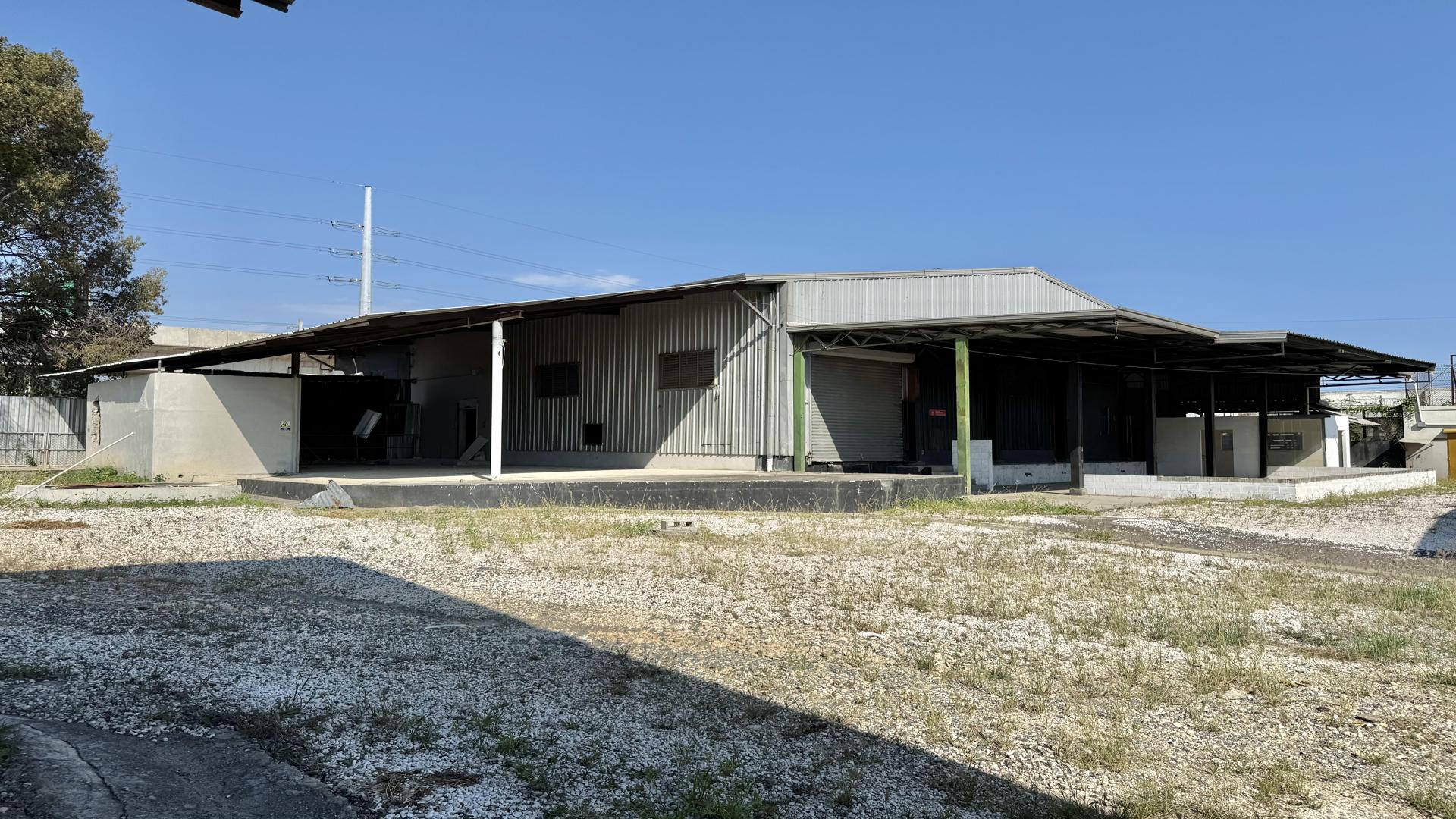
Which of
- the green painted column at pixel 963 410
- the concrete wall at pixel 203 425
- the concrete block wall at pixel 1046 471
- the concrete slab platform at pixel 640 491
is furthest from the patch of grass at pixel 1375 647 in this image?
the concrete wall at pixel 203 425

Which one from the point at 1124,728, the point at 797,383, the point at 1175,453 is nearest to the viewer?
the point at 1124,728

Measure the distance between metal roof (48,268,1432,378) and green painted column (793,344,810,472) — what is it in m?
0.64

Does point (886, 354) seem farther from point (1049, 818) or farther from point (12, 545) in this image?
point (1049, 818)

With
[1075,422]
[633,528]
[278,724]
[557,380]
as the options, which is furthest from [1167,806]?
[557,380]

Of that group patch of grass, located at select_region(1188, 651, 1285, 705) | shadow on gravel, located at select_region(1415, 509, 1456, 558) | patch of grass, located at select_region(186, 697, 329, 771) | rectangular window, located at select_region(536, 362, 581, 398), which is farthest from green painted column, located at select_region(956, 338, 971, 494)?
patch of grass, located at select_region(186, 697, 329, 771)

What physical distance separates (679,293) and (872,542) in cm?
998

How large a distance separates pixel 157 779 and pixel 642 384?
18936 mm

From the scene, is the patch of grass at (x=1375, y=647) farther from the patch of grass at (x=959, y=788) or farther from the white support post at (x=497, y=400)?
the white support post at (x=497, y=400)

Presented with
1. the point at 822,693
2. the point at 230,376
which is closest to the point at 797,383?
the point at 230,376

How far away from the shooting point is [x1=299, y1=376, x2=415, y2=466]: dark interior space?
2734 centimetres

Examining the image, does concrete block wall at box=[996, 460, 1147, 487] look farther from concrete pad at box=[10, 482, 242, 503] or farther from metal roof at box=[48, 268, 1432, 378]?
concrete pad at box=[10, 482, 242, 503]

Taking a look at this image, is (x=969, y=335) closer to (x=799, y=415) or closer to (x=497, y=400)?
(x=799, y=415)

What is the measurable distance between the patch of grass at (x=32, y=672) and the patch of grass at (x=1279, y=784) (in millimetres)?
5882

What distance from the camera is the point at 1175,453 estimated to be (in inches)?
1288
